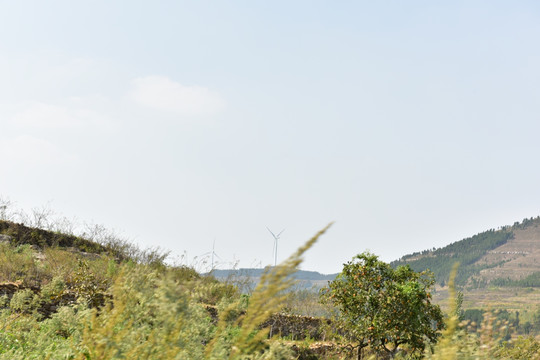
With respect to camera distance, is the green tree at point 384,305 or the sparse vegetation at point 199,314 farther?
the green tree at point 384,305

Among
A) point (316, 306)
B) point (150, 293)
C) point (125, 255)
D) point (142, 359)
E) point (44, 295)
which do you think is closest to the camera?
point (142, 359)

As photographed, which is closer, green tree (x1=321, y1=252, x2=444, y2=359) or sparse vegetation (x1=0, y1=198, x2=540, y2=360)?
sparse vegetation (x1=0, y1=198, x2=540, y2=360)

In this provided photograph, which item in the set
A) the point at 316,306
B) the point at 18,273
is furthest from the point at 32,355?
the point at 316,306

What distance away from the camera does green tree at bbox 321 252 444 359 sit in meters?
11.4

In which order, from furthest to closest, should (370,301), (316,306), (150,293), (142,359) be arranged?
(316,306) → (370,301) → (150,293) → (142,359)

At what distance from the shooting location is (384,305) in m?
11.6

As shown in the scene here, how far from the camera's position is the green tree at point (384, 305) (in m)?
11.4

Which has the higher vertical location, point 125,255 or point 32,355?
point 125,255

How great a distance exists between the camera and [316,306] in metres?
16.2

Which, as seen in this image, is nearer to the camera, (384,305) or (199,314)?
(199,314)

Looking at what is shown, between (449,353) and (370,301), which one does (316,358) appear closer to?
(370,301)

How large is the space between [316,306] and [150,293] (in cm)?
1394

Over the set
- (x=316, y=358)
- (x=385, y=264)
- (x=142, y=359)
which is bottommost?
(x=316, y=358)

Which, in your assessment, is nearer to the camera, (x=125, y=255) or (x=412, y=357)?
(x=412, y=357)
